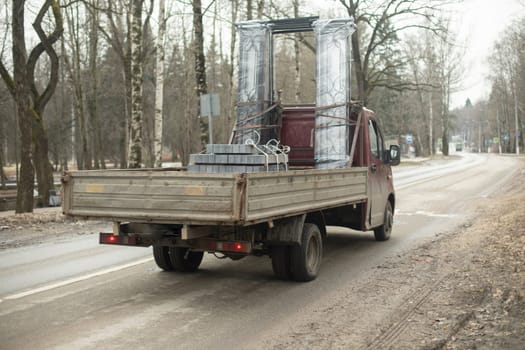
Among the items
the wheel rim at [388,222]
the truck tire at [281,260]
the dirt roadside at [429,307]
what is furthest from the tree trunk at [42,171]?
the truck tire at [281,260]

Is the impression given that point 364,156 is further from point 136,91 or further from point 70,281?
point 136,91

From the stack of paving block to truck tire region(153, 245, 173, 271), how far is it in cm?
119

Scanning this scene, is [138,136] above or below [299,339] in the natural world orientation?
above

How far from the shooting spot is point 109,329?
16.8ft

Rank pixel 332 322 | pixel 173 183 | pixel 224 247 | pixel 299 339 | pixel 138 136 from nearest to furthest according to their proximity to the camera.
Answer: pixel 299 339 < pixel 332 322 < pixel 173 183 < pixel 224 247 < pixel 138 136

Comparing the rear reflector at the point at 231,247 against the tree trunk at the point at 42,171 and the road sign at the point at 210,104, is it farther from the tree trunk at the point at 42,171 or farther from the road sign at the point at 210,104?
the tree trunk at the point at 42,171

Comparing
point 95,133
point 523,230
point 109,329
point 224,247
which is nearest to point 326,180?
point 224,247

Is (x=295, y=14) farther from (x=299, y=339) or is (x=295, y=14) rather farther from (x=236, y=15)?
(x=299, y=339)

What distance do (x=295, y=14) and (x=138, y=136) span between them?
14935 millimetres

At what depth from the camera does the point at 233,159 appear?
298 inches

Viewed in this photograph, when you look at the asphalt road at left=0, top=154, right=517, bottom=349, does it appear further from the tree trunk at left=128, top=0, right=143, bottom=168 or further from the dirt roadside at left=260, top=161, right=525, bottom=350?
the tree trunk at left=128, top=0, right=143, bottom=168

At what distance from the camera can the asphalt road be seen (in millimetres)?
4926

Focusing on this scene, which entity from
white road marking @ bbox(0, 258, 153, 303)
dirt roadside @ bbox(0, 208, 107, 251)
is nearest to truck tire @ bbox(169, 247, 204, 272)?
white road marking @ bbox(0, 258, 153, 303)

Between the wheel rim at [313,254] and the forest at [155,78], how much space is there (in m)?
3.52
